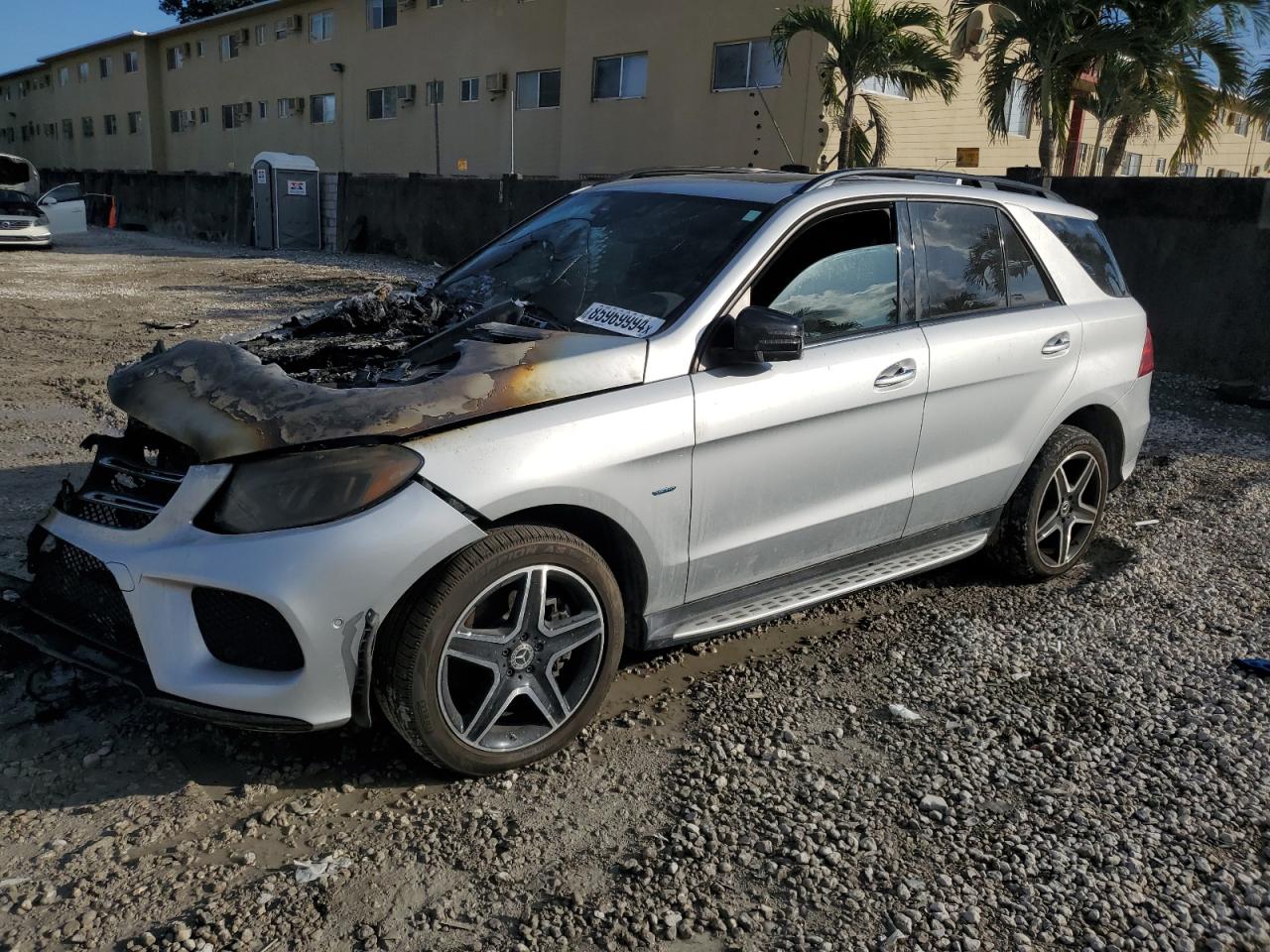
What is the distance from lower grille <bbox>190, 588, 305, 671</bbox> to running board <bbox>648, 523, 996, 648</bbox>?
122 centimetres

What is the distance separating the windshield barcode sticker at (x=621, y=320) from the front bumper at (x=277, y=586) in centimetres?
96

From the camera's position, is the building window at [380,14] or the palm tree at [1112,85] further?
the building window at [380,14]

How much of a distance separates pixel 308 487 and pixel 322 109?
33.7m

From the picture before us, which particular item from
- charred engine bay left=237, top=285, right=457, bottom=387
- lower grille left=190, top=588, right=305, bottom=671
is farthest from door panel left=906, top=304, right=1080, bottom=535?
lower grille left=190, top=588, right=305, bottom=671

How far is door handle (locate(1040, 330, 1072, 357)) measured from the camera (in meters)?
4.39

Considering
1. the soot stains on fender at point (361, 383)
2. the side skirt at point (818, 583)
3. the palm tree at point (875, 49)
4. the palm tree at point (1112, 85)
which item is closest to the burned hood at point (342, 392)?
the soot stains on fender at point (361, 383)

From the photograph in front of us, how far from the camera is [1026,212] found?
4574 mm

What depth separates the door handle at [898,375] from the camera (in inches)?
147

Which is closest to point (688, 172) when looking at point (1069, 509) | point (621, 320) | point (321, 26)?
point (621, 320)

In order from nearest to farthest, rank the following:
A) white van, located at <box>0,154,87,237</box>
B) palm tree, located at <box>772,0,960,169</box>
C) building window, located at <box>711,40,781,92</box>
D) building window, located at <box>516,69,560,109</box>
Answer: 1. palm tree, located at <box>772,0,960,169</box>
2. building window, located at <box>711,40,781,92</box>
3. white van, located at <box>0,154,87,237</box>
4. building window, located at <box>516,69,560,109</box>

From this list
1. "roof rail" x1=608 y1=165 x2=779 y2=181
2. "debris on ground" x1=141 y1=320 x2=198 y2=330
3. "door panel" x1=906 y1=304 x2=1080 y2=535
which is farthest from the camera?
"debris on ground" x1=141 y1=320 x2=198 y2=330

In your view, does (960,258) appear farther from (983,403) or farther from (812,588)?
(812,588)

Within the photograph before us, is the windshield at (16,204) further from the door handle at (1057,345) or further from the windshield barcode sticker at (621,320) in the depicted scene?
the door handle at (1057,345)

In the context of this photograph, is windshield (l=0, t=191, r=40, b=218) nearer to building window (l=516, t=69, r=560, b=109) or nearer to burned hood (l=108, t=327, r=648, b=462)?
building window (l=516, t=69, r=560, b=109)
